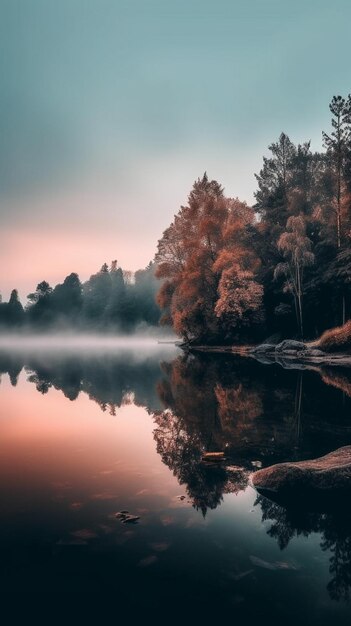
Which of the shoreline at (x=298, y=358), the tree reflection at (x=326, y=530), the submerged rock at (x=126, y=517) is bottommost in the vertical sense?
the shoreline at (x=298, y=358)

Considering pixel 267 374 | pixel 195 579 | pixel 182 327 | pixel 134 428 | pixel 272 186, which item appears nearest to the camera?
pixel 195 579

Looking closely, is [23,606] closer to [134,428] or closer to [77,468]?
[77,468]

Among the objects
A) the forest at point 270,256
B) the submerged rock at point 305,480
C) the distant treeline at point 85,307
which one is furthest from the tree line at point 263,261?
the distant treeline at point 85,307

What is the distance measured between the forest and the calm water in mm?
32813

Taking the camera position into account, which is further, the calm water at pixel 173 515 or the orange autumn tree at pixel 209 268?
the orange autumn tree at pixel 209 268

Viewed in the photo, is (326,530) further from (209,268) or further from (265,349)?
(209,268)

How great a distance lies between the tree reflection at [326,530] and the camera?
464 cm

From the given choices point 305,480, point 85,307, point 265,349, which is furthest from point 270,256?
point 85,307

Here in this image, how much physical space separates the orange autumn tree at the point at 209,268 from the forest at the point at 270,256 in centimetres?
13

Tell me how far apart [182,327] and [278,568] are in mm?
47265

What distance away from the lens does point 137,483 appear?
7582 mm

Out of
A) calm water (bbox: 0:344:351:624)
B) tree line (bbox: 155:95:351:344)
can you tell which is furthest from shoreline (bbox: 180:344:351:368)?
calm water (bbox: 0:344:351:624)

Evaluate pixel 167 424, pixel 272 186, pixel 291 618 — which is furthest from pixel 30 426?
pixel 272 186

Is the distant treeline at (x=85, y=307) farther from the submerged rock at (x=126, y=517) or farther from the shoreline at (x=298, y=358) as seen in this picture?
the submerged rock at (x=126, y=517)
